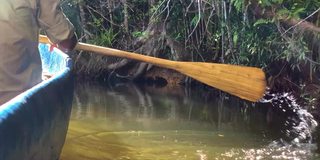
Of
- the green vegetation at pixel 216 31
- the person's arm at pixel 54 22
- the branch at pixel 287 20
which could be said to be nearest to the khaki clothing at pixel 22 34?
the person's arm at pixel 54 22

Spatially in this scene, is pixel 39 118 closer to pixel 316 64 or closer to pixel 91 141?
pixel 91 141

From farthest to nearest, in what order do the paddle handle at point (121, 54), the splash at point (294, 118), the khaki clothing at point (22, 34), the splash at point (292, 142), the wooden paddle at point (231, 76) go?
the splash at point (294, 118)
the wooden paddle at point (231, 76)
the splash at point (292, 142)
the paddle handle at point (121, 54)
the khaki clothing at point (22, 34)

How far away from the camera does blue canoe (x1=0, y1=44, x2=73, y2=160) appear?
2393mm

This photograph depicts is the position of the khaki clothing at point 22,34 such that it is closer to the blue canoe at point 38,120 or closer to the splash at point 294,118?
the blue canoe at point 38,120

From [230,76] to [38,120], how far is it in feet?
8.06

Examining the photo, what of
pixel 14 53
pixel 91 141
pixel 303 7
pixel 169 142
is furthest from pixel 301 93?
pixel 14 53

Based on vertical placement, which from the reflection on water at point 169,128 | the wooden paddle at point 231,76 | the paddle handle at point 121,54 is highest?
the paddle handle at point 121,54

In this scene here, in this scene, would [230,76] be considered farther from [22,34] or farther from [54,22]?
[22,34]

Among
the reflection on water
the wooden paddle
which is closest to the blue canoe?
the reflection on water

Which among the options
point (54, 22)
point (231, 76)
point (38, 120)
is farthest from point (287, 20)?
point (38, 120)

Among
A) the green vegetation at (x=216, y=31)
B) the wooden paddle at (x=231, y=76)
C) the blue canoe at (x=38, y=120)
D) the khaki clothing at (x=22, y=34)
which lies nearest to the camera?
the blue canoe at (x=38, y=120)

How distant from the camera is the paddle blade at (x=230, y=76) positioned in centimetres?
498

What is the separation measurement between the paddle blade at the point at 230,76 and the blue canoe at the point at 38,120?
1.22 meters

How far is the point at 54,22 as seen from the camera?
3.49 metres
